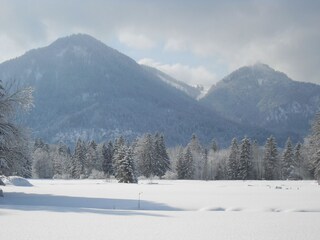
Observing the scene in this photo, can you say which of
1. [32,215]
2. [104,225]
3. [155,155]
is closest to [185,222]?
[104,225]

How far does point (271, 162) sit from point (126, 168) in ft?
145

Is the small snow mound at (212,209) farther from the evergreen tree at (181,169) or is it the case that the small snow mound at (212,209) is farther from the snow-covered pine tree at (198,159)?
the snow-covered pine tree at (198,159)

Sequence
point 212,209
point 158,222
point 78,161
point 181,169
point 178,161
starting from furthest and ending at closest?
1. point 78,161
2. point 178,161
3. point 181,169
4. point 212,209
5. point 158,222

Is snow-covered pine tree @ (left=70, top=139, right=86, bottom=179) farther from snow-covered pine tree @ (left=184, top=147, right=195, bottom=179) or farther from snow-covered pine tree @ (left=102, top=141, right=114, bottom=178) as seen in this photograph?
snow-covered pine tree @ (left=184, top=147, right=195, bottom=179)

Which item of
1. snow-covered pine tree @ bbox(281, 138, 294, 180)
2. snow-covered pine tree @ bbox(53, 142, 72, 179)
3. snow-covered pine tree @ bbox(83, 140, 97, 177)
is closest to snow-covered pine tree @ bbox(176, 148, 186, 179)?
snow-covered pine tree @ bbox(281, 138, 294, 180)

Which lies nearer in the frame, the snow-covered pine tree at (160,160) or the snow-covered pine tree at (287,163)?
the snow-covered pine tree at (160,160)

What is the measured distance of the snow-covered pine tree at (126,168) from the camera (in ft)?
202

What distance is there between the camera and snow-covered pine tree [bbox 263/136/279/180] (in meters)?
93.0

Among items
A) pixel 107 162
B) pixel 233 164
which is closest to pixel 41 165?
pixel 107 162

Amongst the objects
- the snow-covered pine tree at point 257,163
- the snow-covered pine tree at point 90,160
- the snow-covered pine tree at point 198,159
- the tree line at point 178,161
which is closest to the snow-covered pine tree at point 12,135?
the tree line at point 178,161

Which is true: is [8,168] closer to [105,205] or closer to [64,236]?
[105,205]

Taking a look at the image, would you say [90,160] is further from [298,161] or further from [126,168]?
[298,161]

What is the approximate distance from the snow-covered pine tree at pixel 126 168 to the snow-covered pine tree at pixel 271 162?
42.4 m

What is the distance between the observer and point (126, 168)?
62.1 meters
